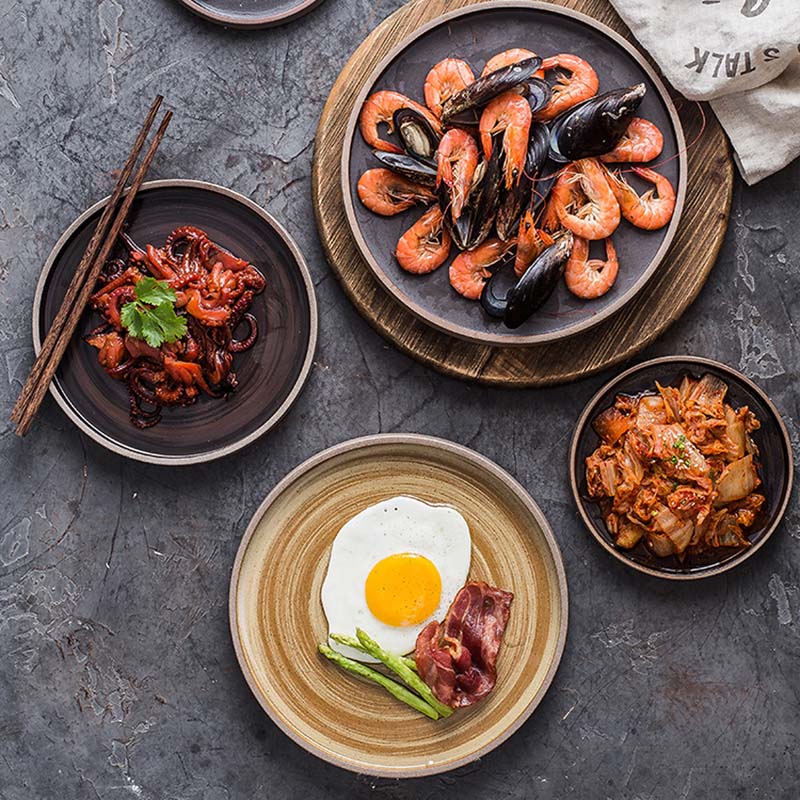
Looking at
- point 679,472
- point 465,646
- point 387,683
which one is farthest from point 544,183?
point 387,683

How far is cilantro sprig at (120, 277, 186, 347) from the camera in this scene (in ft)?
12.3

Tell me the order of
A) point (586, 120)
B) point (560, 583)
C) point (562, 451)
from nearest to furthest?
point (586, 120)
point (560, 583)
point (562, 451)

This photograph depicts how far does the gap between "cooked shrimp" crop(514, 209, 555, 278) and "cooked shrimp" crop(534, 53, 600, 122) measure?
46 cm

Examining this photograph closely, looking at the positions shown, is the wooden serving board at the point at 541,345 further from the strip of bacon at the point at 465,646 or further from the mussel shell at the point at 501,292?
the strip of bacon at the point at 465,646

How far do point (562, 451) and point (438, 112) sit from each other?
164 cm

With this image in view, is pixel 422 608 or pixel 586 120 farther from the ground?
pixel 586 120

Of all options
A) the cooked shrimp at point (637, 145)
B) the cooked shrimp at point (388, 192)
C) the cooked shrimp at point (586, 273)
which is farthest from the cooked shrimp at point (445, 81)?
the cooked shrimp at point (586, 273)

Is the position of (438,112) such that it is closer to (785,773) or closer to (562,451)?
(562,451)

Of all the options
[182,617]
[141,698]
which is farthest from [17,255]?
[141,698]

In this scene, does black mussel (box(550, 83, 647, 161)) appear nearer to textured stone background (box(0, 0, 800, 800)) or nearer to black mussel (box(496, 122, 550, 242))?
black mussel (box(496, 122, 550, 242))

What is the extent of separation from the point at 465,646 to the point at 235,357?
1639mm

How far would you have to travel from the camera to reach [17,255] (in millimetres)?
4164

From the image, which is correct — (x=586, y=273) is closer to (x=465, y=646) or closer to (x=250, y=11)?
(x=465, y=646)

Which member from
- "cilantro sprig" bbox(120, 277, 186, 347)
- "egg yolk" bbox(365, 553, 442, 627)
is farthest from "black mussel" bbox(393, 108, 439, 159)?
"egg yolk" bbox(365, 553, 442, 627)
